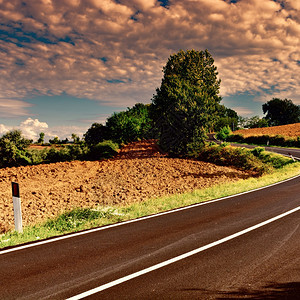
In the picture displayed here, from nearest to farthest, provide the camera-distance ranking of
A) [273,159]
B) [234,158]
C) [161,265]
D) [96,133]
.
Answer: [161,265]
[234,158]
[273,159]
[96,133]

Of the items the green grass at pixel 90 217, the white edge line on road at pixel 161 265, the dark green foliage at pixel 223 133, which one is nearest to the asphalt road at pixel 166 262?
the white edge line on road at pixel 161 265

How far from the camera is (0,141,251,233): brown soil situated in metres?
10.7

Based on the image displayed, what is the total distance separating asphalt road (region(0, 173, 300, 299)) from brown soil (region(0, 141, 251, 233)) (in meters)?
3.90

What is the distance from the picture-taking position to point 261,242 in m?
5.46

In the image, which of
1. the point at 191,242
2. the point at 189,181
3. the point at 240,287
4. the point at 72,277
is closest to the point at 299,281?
the point at 240,287

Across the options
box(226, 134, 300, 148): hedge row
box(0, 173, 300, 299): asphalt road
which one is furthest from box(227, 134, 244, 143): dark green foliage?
box(0, 173, 300, 299): asphalt road

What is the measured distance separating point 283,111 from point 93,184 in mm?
111584

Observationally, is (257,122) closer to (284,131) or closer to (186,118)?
(284,131)

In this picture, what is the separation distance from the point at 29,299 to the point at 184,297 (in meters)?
2.25

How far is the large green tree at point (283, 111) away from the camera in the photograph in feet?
346

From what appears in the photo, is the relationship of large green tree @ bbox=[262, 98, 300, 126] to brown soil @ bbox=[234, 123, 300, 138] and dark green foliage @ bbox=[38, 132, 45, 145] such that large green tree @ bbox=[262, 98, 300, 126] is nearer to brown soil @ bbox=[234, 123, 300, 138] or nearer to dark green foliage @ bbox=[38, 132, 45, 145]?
brown soil @ bbox=[234, 123, 300, 138]

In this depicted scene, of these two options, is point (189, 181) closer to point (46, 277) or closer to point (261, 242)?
point (261, 242)

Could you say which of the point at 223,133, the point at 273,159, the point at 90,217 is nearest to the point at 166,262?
the point at 90,217

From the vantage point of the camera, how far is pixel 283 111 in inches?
4186
